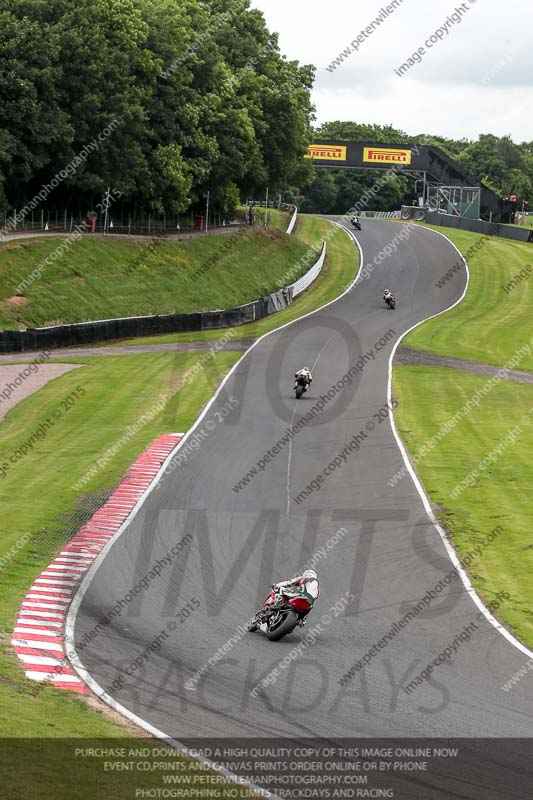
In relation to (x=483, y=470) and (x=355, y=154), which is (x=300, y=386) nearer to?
(x=483, y=470)

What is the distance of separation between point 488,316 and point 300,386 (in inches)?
1052

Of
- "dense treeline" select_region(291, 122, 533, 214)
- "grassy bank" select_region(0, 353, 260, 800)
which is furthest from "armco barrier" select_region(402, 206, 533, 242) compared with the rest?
"grassy bank" select_region(0, 353, 260, 800)

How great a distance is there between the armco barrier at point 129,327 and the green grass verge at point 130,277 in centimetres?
263

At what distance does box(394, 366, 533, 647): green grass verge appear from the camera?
1906 centimetres

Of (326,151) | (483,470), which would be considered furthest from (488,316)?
(326,151)

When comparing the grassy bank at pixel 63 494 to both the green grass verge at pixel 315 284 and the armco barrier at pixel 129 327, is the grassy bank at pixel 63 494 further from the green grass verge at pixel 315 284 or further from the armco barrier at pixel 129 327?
the green grass verge at pixel 315 284

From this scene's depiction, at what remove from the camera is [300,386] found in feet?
115

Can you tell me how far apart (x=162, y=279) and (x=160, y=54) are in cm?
1796

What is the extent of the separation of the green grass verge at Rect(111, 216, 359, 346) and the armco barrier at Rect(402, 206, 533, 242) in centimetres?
1159

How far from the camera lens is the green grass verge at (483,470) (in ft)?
62.5

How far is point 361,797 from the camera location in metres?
9.70

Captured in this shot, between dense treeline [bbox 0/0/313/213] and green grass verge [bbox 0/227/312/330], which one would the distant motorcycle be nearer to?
green grass verge [bbox 0/227/312/330]

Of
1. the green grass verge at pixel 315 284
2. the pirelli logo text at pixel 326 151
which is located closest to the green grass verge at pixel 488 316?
the green grass verge at pixel 315 284

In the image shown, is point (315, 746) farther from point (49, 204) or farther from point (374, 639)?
point (49, 204)
